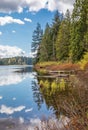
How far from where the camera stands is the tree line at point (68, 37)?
47.9 meters

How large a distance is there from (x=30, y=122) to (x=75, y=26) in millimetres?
39056

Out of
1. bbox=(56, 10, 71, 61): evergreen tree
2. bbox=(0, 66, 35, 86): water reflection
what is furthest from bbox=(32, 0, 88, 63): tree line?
bbox=(0, 66, 35, 86): water reflection

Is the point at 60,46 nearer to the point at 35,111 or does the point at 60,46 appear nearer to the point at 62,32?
the point at 62,32

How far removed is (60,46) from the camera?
62062 mm

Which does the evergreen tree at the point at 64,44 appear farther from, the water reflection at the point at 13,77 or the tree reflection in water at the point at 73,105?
the tree reflection in water at the point at 73,105

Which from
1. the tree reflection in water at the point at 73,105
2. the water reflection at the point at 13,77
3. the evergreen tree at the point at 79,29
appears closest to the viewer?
the tree reflection in water at the point at 73,105

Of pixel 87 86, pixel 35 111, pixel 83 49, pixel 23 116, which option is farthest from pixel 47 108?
pixel 83 49

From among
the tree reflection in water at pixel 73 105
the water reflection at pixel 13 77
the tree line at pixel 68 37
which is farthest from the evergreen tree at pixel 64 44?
the tree reflection in water at pixel 73 105

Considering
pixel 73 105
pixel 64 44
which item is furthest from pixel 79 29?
pixel 73 105

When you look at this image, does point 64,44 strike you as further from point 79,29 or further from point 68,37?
point 79,29

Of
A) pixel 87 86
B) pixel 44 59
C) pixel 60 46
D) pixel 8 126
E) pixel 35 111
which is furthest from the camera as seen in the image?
pixel 44 59

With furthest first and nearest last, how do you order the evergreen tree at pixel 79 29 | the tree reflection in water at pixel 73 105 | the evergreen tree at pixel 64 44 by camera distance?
1. the evergreen tree at pixel 64 44
2. the evergreen tree at pixel 79 29
3. the tree reflection in water at pixel 73 105

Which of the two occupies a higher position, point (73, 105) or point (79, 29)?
point (73, 105)

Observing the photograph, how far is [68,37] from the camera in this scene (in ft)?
205
